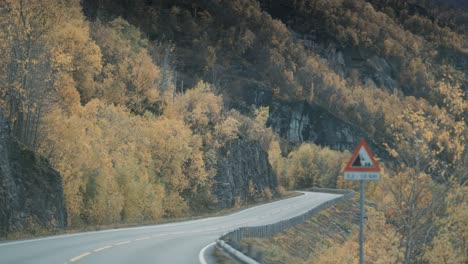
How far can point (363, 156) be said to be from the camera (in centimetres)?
1206

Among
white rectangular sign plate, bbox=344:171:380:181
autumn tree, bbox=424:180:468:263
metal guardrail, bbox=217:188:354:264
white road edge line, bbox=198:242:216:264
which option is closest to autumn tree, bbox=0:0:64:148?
metal guardrail, bbox=217:188:354:264

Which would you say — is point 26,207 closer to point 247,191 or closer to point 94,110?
point 94,110

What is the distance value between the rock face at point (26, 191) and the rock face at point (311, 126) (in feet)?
488

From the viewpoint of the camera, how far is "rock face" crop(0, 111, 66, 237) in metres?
25.3

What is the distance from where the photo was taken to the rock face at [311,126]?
18000 centimetres

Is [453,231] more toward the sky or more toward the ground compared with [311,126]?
more toward the sky

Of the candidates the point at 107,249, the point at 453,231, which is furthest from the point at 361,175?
the point at 107,249

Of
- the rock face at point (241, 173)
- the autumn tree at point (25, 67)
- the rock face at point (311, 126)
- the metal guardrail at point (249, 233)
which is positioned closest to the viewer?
the metal guardrail at point (249, 233)

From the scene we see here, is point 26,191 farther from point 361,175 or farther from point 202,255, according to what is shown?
point 361,175

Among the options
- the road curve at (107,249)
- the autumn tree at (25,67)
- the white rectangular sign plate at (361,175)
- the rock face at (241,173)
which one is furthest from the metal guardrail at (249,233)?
the autumn tree at (25,67)

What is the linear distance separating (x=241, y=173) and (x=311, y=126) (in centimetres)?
11307

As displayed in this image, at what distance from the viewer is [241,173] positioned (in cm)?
7275

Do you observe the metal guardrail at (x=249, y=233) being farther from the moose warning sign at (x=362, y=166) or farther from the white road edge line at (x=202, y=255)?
the moose warning sign at (x=362, y=166)

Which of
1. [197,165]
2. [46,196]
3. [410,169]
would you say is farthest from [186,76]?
[410,169]
